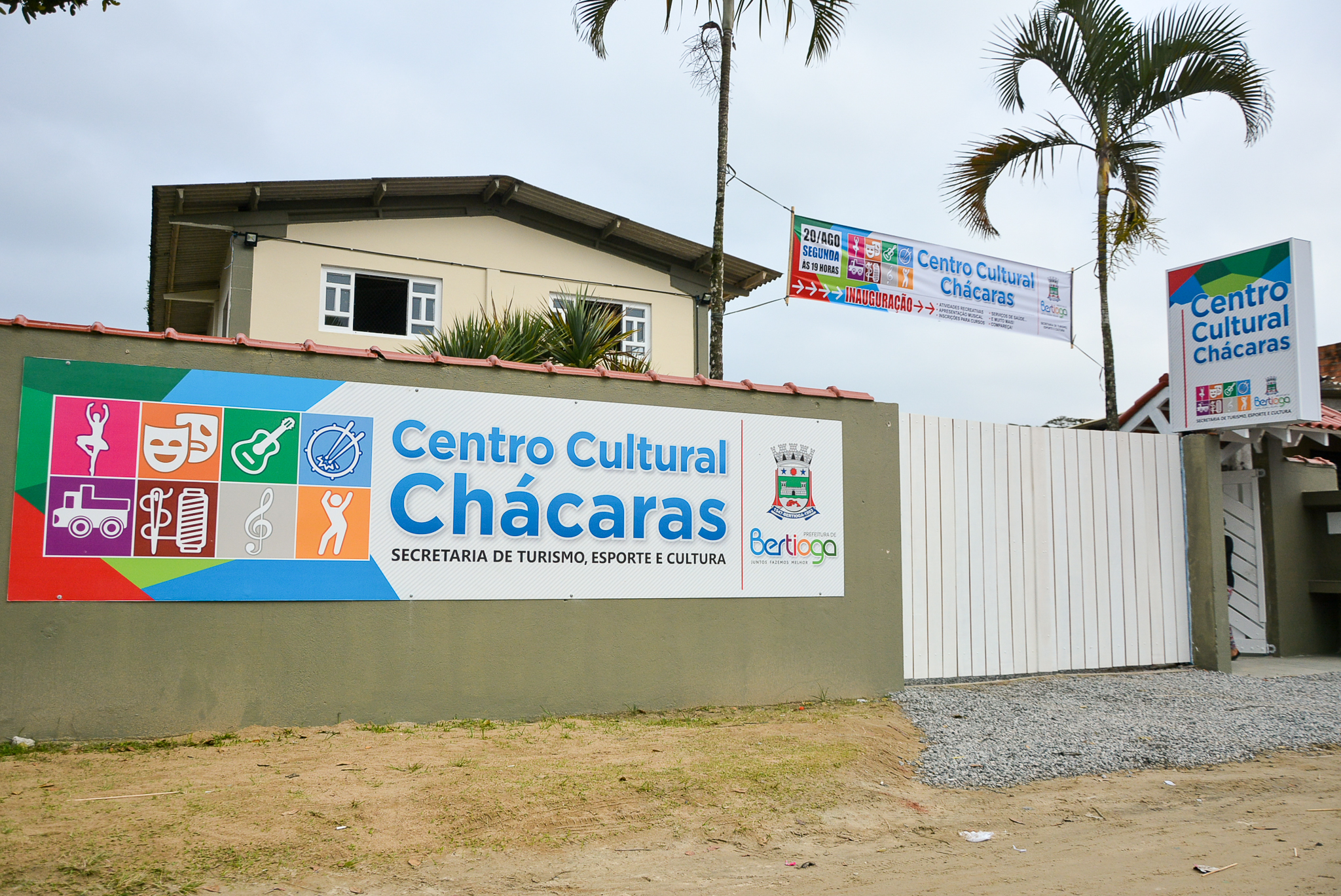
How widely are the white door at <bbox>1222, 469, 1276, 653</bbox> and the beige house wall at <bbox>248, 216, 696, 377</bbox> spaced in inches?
317

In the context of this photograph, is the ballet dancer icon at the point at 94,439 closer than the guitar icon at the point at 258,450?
Yes

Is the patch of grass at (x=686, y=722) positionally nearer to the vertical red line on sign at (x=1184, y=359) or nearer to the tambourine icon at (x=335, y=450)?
the tambourine icon at (x=335, y=450)

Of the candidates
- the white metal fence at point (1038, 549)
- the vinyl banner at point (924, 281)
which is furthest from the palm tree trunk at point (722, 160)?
the white metal fence at point (1038, 549)

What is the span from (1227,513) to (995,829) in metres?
9.56

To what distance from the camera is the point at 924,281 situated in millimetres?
13133

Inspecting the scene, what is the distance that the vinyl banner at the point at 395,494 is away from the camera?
6.52 m

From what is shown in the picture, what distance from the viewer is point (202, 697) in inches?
263

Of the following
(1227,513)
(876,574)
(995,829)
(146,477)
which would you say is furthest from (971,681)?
(146,477)

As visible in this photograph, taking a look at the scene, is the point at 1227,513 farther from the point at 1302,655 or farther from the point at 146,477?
the point at 146,477

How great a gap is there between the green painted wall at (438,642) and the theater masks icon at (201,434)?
0.38m

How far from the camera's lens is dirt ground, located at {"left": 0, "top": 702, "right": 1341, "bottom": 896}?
4.71m

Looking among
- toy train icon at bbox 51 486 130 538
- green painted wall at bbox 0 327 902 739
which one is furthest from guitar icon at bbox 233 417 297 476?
toy train icon at bbox 51 486 130 538

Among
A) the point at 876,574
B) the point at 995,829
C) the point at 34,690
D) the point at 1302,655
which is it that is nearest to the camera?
the point at 995,829

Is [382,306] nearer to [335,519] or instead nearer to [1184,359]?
[335,519]
